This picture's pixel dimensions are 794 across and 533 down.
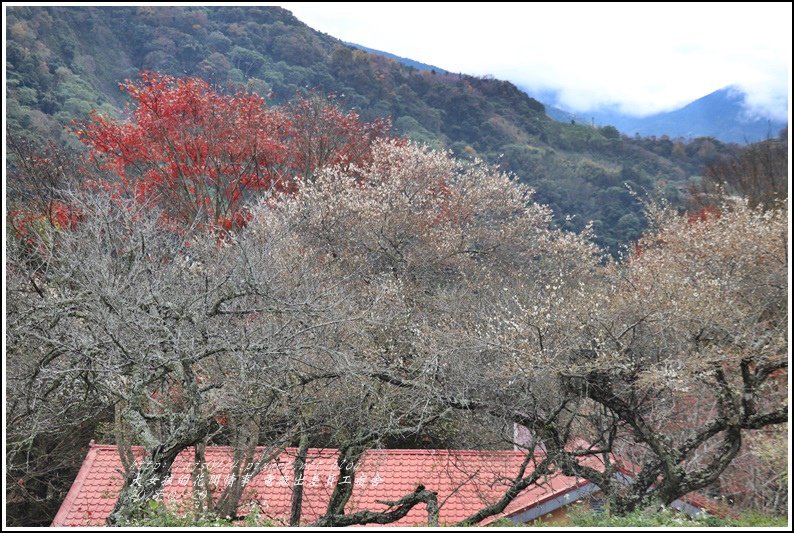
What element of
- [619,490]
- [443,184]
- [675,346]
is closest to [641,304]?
[675,346]

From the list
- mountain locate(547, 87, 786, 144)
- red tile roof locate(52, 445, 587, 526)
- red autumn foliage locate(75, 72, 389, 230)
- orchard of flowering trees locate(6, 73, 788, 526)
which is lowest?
red tile roof locate(52, 445, 587, 526)

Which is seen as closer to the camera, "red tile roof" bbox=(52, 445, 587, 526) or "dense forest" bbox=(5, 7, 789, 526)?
"dense forest" bbox=(5, 7, 789, 526)

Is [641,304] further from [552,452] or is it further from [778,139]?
[778,139]

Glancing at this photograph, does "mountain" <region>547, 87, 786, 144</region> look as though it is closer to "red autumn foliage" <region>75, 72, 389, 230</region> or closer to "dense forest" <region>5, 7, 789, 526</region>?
"dense forest" <region>5, 7, 789, 526</region>

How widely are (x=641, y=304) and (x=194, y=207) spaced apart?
1241cm

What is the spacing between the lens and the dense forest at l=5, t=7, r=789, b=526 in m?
7.03

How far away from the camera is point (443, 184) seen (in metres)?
17.9

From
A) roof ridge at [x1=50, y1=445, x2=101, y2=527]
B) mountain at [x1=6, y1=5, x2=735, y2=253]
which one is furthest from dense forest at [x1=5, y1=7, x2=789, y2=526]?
roof ridge at [x1=50, y1=445, x2=101, y2=527]

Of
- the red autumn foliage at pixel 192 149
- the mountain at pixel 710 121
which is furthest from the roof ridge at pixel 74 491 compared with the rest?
the mountain at pixel 710 121

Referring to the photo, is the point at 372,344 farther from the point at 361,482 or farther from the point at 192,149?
the point at 192,149

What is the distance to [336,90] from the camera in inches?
1204

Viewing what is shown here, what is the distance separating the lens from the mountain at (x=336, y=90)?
21203 millimetres

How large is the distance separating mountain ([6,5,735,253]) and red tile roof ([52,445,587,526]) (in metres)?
11.9

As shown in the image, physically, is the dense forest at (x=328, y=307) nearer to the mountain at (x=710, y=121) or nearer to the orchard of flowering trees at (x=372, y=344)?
the orchard of flowering trees at (x=372, y=344)
